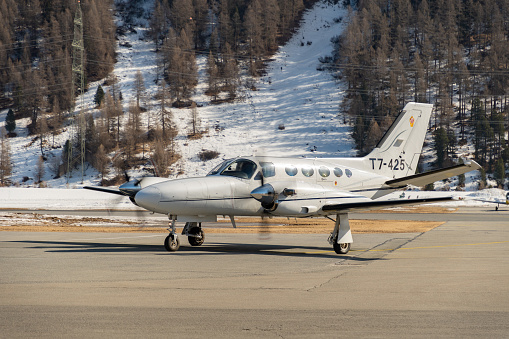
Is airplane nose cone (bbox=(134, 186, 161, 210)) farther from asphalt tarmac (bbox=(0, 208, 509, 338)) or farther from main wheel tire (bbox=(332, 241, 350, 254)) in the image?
main wheel tire (bbox=(332, 241, 350, 254))

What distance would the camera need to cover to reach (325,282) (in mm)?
12586

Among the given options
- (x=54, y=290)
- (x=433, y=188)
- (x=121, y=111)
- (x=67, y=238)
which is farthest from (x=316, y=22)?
(x=54, y=290)

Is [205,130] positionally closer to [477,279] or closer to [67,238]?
[67,238]

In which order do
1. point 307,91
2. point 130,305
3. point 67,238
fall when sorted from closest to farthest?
point 130,305 → point 67,238 → point 307,91

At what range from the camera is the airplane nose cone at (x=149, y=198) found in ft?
56.4

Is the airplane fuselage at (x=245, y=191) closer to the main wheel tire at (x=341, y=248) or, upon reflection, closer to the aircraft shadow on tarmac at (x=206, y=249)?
the main wheel tire at (x=341, y=248)

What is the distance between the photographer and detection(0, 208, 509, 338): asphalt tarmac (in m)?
7.99

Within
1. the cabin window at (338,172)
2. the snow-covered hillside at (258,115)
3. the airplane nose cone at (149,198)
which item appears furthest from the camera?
the snow-covered hillside at (258,115)

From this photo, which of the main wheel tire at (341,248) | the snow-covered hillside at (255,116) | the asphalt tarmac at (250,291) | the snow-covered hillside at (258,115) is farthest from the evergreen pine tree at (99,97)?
the main wheel tire at (341,248)

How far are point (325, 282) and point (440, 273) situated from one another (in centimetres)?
345

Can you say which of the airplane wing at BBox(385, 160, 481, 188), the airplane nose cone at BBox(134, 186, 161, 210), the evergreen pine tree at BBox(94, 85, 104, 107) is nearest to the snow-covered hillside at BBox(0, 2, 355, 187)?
the evergreen pine tree at BBox(94, 85, 104, 107)

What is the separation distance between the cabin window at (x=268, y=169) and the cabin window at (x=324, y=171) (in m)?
2.11

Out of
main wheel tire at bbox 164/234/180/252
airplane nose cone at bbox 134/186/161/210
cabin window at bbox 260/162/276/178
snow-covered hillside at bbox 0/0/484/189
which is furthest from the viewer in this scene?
snow-covered hillside at bbox 0/0/484/189

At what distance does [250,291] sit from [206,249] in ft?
29.5
